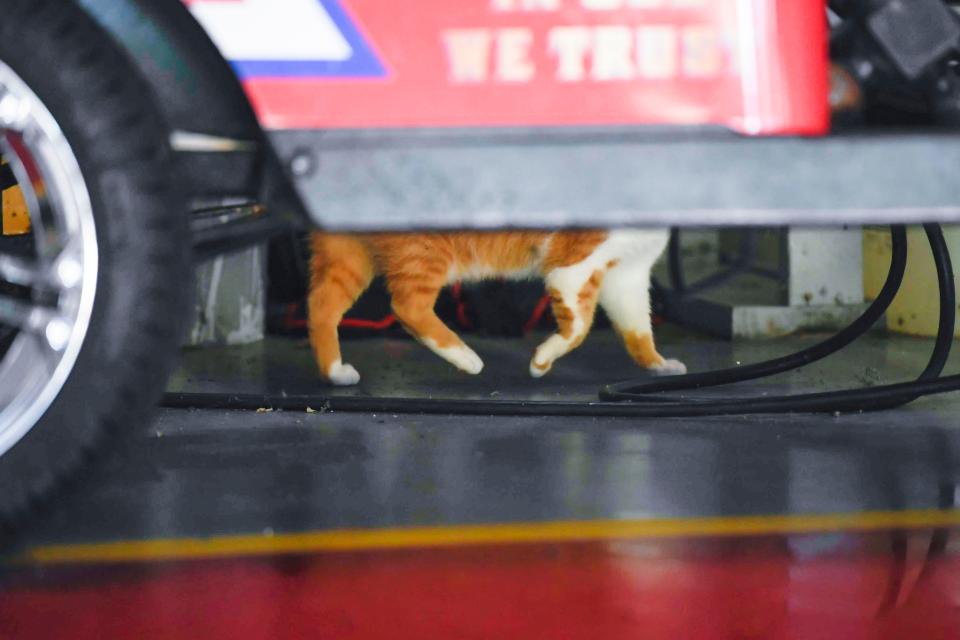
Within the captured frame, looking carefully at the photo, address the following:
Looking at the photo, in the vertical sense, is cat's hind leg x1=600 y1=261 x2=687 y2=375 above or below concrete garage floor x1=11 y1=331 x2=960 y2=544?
above

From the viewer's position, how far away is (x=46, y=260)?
55.6 inches

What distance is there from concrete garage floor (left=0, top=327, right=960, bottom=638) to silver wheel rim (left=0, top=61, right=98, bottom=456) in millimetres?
107

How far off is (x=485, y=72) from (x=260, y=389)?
6.77ft

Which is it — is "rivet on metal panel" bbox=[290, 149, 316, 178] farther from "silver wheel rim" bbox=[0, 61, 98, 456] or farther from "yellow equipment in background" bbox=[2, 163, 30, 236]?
"yellow equipment in background" bbox=[2, 163, 30, 236]

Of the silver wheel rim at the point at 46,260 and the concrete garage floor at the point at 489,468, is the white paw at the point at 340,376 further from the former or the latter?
the silver wheel rim at the point at 46,260

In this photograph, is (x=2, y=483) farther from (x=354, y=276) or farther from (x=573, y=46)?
(x=354, y=276)

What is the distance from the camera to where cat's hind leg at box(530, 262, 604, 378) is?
3469 millimetres

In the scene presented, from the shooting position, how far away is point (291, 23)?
1.40 metres

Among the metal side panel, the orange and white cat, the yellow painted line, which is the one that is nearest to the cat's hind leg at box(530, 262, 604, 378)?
the orange and white cat

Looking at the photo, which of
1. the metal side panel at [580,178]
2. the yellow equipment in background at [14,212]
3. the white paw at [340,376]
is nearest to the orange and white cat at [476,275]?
the white paw at [340,376]

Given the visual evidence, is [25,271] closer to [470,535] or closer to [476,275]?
[470,535]

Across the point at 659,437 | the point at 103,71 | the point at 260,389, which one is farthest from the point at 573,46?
the point at 260,389

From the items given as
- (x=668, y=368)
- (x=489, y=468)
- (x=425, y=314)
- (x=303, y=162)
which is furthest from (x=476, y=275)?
(x=303, y=162)

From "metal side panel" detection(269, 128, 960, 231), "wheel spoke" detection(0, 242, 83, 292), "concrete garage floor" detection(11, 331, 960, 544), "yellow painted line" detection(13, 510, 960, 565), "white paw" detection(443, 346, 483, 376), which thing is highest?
"metal side panel" detection(269, 128, 960, 231)
